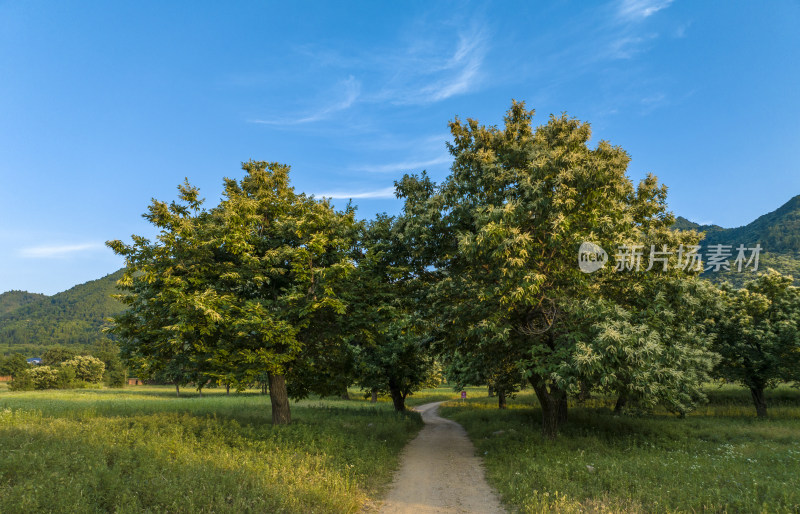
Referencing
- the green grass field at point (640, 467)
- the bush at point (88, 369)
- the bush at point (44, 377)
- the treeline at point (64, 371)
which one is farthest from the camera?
the bush at point (88, 369)

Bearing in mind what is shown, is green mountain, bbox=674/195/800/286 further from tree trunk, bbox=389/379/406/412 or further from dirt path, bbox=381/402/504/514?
dirt path, bbox=381/402/504/514

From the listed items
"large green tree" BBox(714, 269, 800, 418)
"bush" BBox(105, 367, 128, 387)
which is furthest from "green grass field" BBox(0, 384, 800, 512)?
"bush" BBox(105, 367, 128, 387)

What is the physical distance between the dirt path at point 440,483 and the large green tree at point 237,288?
23.3 ft

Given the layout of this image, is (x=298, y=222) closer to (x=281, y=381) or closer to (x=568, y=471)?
(x=281, y=381)

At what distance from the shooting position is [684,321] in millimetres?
19203

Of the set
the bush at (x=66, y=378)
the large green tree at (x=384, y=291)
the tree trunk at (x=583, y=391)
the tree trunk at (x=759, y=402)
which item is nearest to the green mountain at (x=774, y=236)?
the tree trunk at (x=759, y=402)

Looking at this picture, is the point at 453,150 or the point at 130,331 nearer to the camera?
the point at 130,331

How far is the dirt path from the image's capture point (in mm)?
11752

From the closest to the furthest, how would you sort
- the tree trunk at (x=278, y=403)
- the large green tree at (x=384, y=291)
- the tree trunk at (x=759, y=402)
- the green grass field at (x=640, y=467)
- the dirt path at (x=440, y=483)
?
the green grass field at (x=640, y=467)
the dirt path at (x=440, y=483)
the large green tree at (x=384, y=291)
the tree trunk at (x=278, y=403)
the tree trunk at (x=759, y=402)

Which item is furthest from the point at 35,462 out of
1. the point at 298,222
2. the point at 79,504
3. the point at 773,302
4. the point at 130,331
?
the point at 773,302

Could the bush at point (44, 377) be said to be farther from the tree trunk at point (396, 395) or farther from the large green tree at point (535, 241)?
the large green tree at point (535, 241)

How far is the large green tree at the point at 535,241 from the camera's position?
1532 cm

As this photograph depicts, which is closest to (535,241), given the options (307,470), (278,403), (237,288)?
(307,470)

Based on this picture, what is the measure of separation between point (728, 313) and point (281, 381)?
1493 inches
